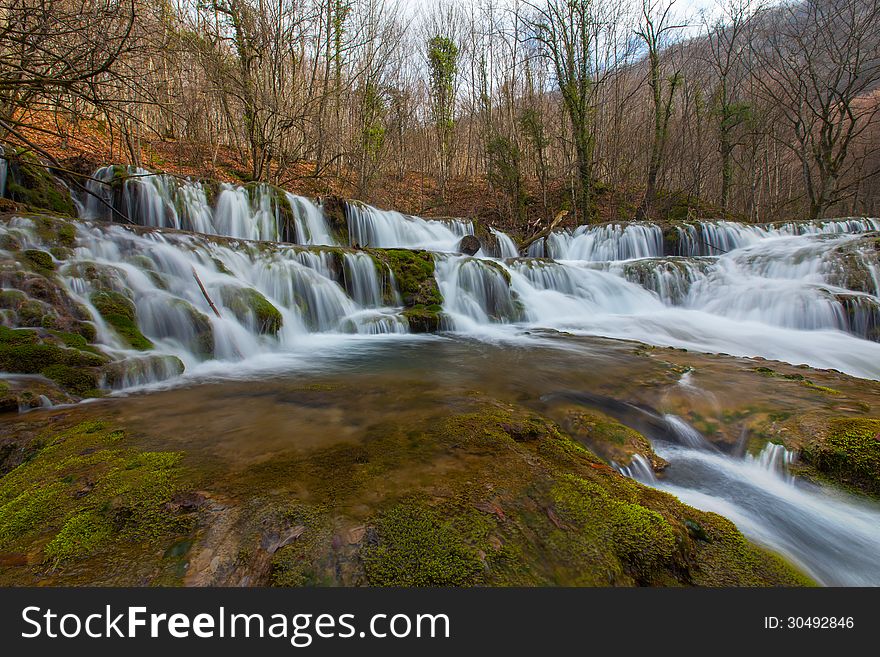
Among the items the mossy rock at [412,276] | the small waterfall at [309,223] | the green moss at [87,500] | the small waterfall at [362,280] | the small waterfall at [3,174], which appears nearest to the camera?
the green moss at [87,500]

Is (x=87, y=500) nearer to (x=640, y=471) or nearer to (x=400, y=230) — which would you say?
(x=640, y=471)

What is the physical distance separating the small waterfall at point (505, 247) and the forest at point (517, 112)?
3.43 metres

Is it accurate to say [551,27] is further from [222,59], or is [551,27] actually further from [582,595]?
[582,595]

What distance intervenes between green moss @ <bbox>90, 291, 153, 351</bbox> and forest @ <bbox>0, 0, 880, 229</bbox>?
7.67 meters

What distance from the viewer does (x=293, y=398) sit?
305cm

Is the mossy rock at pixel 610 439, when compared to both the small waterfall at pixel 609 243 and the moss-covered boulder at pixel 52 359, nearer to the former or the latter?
the moss-covered boulder at pixel 52 359

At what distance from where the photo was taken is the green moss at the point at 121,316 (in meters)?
3.96

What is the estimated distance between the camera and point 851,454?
2051mm

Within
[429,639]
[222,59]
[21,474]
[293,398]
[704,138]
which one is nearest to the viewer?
[429,639]

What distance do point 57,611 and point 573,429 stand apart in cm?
258

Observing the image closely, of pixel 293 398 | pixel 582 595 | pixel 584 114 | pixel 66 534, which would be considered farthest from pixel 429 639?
pixel 584 114

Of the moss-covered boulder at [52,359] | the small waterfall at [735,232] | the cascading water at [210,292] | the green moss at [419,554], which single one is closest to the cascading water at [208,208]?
the cascading water at [210,292]

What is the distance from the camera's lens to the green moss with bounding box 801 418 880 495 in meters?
1.97

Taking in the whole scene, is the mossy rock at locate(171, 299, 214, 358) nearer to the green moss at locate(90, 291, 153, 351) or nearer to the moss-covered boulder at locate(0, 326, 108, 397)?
the green moss at locate(90, 291, 153, 351)
